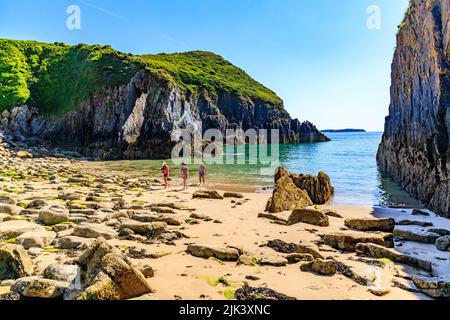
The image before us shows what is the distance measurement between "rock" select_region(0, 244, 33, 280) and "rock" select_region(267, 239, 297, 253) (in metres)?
6.39

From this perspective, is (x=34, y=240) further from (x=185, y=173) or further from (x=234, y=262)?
(x=185, y=173)

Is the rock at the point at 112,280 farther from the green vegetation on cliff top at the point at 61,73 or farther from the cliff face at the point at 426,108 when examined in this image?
the green vegetation on cliff top at the point at 61,73

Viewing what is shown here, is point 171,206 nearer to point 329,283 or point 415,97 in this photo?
point 329,283

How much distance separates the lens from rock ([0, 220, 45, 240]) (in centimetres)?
898

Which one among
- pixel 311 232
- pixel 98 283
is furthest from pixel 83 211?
pixel 311 232

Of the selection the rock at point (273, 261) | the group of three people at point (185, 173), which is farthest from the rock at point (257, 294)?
the group of three people at point (185, 173)

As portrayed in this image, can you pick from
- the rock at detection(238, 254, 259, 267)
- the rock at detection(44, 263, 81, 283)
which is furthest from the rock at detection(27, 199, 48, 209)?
the rock at detection(238, 254, 259, 267)

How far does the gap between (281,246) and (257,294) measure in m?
3.87

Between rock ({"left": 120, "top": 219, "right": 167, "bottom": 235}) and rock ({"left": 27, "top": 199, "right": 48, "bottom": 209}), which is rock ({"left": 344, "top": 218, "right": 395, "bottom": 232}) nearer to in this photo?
rock ({"left": 120, "top": 219, "right": 167, "bottom": 235})

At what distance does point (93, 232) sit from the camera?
9.69 metres

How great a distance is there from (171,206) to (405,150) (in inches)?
867

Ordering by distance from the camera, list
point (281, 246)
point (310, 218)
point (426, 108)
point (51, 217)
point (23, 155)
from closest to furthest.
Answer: point (281, 246), point (51, 217), point (310, 218), point (426, 108), point (23, 155)

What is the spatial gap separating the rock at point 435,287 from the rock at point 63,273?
7.04 m

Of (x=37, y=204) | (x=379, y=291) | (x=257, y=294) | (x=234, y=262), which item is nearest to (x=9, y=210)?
(x=37, y=204)
